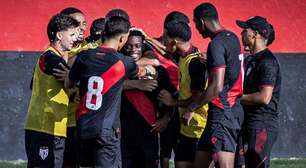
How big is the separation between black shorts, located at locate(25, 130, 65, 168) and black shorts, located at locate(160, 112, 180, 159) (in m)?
2.02

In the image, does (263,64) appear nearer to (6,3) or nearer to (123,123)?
(123,123)

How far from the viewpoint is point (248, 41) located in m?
10.5

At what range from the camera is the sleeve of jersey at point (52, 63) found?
29.6ft

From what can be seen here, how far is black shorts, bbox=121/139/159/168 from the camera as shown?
10.1 meters

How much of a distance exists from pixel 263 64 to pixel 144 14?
517cm

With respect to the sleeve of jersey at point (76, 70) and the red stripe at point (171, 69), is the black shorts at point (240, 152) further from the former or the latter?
the sleeve of jersey at point (76, 70)

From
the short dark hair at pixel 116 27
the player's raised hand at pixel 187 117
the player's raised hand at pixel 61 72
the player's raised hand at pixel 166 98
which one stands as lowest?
the player's raised hand at pixel 187 117

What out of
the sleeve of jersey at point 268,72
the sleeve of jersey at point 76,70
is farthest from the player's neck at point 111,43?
the sleeve of jersey at point 268,72

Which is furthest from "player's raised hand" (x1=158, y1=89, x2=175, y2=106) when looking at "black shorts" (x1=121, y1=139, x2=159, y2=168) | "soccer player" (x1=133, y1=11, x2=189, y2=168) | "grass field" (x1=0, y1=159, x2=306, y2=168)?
"grass field" (x1=0, y1=159, x2=306, y2=168)

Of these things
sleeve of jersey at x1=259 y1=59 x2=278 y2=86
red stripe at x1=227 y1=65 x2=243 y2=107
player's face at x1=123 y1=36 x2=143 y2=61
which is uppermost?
player's face at x1=123 y1=36 x2=143 y2=61

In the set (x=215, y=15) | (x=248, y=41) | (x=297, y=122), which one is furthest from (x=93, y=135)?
(x=297, y=122)

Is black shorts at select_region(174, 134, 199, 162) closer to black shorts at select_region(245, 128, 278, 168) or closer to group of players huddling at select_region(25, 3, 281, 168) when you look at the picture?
group of players huddling at select_region(25, 3, 281, 168)

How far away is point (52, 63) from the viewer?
356 inches

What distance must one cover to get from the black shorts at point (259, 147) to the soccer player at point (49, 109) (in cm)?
228
